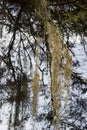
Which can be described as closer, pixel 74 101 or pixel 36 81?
pixel 36 81

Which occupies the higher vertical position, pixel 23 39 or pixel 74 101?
pixel 23 39

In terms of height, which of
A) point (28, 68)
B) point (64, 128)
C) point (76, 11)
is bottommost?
point (64, 128)

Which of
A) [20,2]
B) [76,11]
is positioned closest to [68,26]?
[76,11]

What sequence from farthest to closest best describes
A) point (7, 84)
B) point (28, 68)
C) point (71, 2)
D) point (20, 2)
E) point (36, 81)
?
point (7, 84)
point (28, 68)
point (20, 2)
point (71, 2)
point (36, 81)

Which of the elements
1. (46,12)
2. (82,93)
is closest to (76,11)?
(46,12)

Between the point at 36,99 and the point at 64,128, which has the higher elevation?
the point at 36,99

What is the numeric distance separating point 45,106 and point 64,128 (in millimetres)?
414

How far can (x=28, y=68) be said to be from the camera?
3750 millimetres

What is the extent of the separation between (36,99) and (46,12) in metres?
0.46

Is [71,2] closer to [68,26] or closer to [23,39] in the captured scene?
[68,26]

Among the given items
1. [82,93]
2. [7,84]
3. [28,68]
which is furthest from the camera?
[82,93]

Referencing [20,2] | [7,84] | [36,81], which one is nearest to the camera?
[36,81]

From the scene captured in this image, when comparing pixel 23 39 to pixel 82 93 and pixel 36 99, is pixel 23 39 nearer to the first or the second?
pixel 82 93

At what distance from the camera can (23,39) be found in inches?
165
